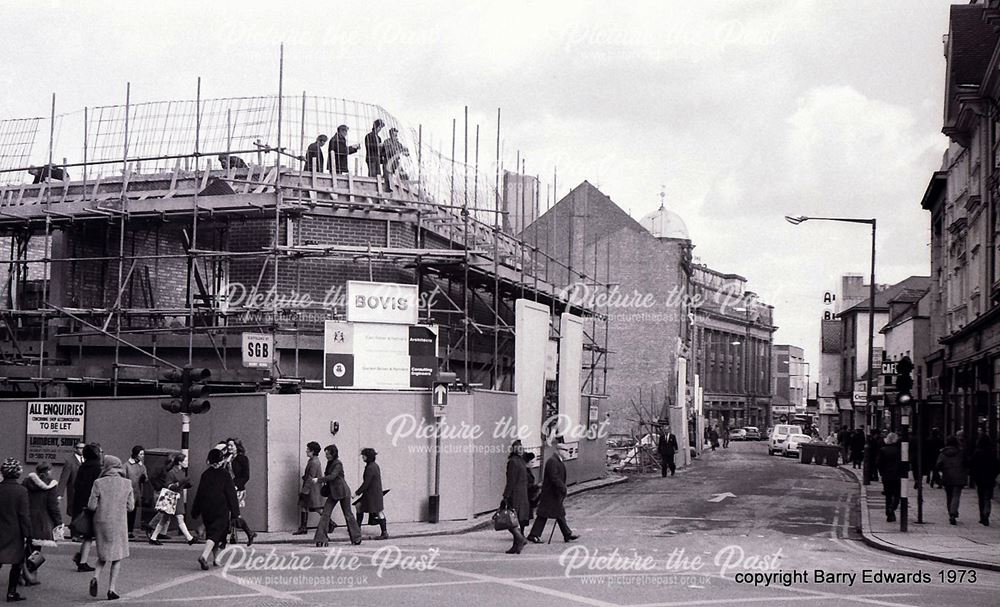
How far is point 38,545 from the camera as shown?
49.8ft

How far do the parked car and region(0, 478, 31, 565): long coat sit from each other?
51072 millimetres

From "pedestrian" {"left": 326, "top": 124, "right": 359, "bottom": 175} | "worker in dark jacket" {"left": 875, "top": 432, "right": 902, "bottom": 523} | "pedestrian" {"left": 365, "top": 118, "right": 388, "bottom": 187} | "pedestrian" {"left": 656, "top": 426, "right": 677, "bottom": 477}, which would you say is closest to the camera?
"worker in dark jacket" {"left": 875, "top": 432, "right": 902, "bottom": 523}

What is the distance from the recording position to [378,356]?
23344 mm

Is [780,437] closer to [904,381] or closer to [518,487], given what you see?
[904,381]

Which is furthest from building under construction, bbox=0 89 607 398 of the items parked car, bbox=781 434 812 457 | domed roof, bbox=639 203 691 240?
domed roof, bbox=639 203 691 240

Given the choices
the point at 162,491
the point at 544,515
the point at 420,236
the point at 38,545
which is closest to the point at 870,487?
the point at 420,236

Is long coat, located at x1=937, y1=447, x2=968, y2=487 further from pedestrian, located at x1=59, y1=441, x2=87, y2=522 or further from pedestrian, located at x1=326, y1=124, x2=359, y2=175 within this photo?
pedestrian, located at x1=59, y1=441, x2=87, y2=522

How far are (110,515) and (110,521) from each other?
7 centimetres

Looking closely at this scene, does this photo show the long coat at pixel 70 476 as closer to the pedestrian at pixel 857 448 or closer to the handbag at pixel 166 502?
the handbag at pixel 166 502

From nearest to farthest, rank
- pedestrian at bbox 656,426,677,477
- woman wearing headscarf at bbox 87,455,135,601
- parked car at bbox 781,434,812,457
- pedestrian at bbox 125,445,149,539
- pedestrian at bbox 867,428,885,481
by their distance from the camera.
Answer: woman wearing headscarf at bbox 87,455,135,601 < pedestrian at bbox 125,445,149,539 < pedestrian at bbox 867,428,885,481 < pedestrian at bbox 656,426,677,477 < parked car at bbox 781,434,812,457

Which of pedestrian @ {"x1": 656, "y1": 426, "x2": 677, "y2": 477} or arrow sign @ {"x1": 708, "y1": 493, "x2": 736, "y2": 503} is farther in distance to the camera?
pedestrian @ {"x1": 656, "y1": 426, "x2": 677, "y2": 477}

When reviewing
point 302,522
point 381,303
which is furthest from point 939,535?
point 381,303

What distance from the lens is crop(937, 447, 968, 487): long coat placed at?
2208 centimetres

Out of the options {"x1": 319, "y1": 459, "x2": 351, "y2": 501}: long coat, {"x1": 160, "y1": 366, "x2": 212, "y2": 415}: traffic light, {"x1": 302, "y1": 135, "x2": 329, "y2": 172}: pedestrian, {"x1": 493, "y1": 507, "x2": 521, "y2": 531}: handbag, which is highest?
{"x1": 302, "y1": 135, "x2": 329, "y2": 172}: pedestrian
